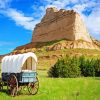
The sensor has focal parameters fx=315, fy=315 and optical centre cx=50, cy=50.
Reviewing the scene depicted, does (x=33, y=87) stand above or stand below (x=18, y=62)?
below

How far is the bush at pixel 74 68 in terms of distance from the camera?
47.7m

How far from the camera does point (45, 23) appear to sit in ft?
641

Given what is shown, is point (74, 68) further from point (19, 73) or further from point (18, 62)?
point (19, 73)

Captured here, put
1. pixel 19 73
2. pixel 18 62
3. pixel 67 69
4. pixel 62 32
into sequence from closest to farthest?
pixel 19 73, pixel 18 62, pixel 67 69, pixel 62 32

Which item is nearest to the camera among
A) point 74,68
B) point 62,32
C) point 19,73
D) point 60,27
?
point 19,73

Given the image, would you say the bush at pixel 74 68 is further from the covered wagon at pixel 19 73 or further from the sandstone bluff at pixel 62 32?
the sandstone bluff at pixel 62 32

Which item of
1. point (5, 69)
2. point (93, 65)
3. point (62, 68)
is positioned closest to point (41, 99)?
point (5, 69)

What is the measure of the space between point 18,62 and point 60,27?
15569 cm

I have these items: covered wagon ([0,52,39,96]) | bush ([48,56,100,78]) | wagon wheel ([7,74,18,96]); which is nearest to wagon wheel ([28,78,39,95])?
covered wagon ([0,52,39,96])

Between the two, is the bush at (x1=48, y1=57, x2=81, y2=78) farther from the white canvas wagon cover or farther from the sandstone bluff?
the sandstone bluff

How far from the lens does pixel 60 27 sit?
178 meters

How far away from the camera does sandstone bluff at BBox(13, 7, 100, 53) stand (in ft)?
500

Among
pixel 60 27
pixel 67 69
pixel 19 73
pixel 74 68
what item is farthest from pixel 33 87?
pixel 60 27

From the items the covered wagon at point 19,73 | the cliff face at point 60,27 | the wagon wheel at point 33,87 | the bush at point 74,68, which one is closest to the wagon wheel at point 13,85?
the covered wagon at point 19,73
